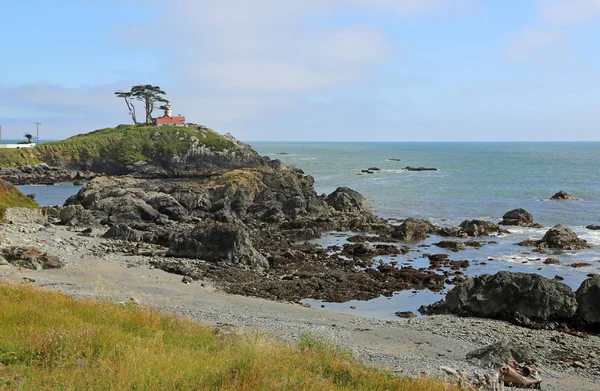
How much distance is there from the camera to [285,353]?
11.1 metres

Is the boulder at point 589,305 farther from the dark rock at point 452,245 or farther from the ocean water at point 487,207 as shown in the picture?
the dark rock at point 452,245

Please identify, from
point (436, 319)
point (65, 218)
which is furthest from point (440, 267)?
point (65, 218)

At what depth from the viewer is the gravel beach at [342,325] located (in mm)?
15734

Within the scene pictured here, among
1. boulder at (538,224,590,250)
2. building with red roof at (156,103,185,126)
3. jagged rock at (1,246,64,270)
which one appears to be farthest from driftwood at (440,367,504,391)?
building with red roof at (156,103,185,126)

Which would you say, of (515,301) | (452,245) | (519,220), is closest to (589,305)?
(515,301)

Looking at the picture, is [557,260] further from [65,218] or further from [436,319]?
[65,218]

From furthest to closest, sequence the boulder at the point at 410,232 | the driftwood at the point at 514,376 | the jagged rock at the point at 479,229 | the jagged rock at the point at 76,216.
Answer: the jagged rock at the point at 479,229
the boulder at the point at 410,232
the jagged rock at the point at 76,216
the driftwood at the point at 514,376

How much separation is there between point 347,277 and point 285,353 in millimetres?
17883

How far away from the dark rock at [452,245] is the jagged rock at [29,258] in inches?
1021

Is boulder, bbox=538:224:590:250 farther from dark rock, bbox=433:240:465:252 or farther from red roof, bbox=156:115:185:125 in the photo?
red roof, bbox=156:115:185:125

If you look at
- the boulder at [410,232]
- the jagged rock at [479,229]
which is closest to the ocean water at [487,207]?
the boulder at [410,232]

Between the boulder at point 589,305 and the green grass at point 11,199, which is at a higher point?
the green grass at point 11,199

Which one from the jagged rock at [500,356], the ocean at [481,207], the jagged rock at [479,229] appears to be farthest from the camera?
the jagged rock at [479,229]

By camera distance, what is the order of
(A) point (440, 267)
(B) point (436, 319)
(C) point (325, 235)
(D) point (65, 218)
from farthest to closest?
(C) point (325, 235) < (D) point (65, 218) < (A) point (440, 267) < (B) point (436, 319)
